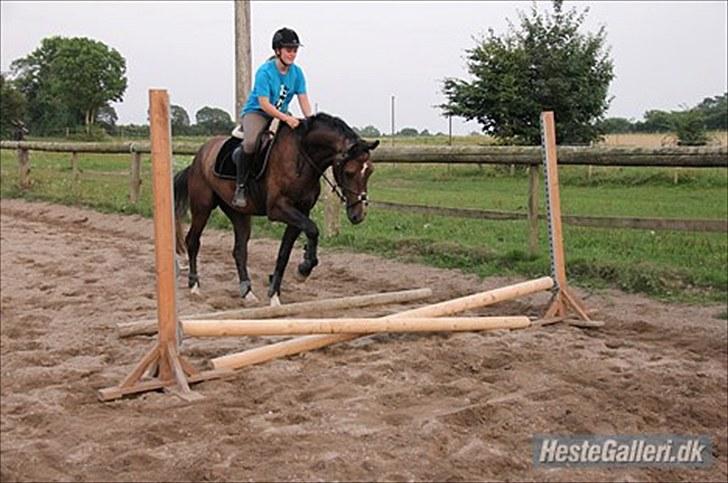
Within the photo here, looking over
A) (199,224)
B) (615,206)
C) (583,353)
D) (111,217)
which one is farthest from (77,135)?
(583,353)

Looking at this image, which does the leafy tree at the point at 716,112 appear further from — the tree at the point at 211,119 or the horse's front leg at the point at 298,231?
the horse's front leg at the point at 298,231

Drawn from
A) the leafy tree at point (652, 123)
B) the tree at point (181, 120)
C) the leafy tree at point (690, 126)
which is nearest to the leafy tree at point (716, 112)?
the leafy tree at point (652, 123)

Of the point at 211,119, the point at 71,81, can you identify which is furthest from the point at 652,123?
the point at 71,81

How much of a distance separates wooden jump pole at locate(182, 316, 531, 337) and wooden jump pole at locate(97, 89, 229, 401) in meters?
0.13

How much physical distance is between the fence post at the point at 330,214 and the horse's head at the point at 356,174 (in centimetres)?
442

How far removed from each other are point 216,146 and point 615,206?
855 cm

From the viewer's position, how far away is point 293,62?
643 cm

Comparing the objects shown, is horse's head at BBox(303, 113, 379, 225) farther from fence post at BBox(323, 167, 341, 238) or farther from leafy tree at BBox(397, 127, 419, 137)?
leafy tree at BBox(397, 127, 419, 137)

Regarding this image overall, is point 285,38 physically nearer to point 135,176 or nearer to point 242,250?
point 242,250

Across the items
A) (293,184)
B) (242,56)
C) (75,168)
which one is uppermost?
(242,56)

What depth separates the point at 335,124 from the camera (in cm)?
618

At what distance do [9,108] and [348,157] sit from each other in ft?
108

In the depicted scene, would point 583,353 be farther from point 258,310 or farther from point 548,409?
point 258,310

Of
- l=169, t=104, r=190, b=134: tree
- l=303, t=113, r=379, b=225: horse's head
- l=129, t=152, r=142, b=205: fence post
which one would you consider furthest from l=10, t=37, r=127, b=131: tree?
l=303, t=113, r=379, b=225: horse's head
